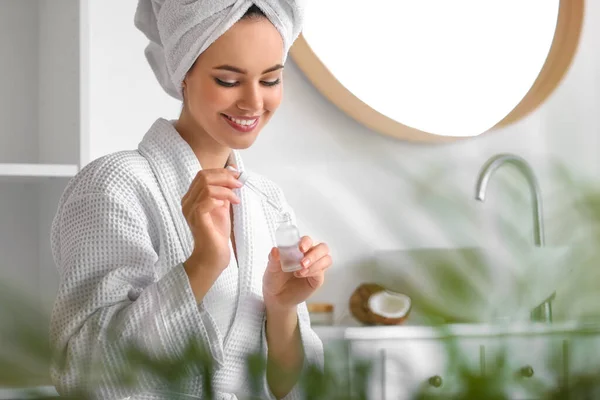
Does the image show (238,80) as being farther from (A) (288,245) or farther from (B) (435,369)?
(B) (435,369)

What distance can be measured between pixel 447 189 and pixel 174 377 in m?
0.06

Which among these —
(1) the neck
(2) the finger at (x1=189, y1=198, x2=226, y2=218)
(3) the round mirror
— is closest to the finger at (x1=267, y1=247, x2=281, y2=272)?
(2) the finger at (x1=189, y1=198, x2=226, y2=218)

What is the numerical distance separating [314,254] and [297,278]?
7cm

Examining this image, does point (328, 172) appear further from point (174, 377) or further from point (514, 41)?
point (174, 377)

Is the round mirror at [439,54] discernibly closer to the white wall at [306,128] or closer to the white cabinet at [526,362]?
the white wall at [306,128]

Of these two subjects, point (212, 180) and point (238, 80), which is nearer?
point (212, 180)

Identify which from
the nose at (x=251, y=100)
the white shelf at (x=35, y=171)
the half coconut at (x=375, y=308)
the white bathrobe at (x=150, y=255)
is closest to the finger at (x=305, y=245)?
the white bathrobe at (x=150, y=255)

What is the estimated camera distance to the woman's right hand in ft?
3.06

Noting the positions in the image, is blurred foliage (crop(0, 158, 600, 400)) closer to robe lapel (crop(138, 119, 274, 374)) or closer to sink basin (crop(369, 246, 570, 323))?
sink basin (crop(369, 246, 570, 323))

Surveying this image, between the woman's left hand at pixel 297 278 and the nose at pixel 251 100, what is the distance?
199mm

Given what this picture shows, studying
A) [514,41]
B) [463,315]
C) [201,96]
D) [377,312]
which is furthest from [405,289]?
[514,41]

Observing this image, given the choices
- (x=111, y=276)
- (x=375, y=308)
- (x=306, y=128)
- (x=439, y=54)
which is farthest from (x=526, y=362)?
(x=439, y=54)

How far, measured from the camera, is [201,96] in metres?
1.16

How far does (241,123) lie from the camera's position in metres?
1.16
